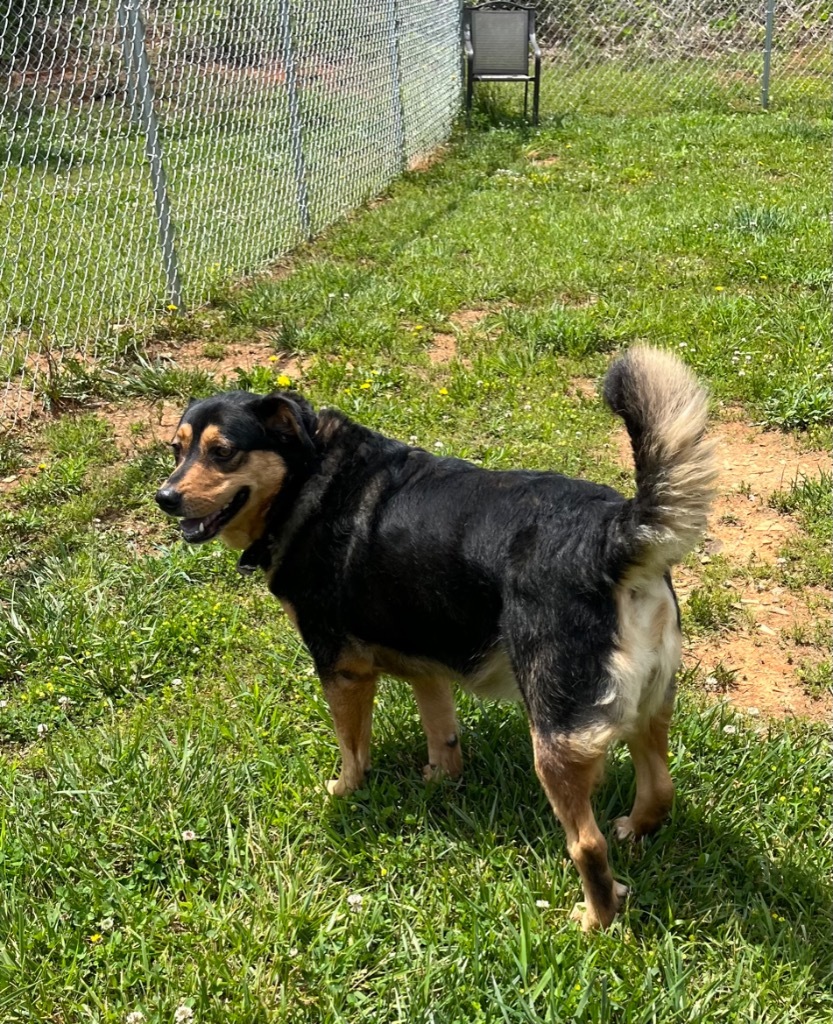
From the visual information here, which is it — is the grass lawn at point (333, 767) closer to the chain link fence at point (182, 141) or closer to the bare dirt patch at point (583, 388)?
the bare dirt patch at point (583, 388)

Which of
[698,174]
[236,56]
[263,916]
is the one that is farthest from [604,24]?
[263,916]

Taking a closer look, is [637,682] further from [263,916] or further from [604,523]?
[263,916]

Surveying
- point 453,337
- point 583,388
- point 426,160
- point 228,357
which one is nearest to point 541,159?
point 426,160

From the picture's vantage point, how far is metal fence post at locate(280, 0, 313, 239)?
7492mm

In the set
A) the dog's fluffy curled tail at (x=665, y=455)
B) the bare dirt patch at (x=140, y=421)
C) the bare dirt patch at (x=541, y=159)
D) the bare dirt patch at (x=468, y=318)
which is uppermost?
the dog's fluffy curled tail at (x=665, y=455)

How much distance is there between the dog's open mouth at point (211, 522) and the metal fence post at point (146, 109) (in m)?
3.98

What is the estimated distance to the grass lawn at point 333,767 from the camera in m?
2.28

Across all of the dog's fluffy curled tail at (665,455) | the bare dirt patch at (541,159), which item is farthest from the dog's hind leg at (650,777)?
the bare dirt patch at (541,159)

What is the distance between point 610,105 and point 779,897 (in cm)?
1385

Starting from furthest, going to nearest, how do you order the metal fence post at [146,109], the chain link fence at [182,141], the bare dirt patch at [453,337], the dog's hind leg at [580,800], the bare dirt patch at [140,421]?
the chain link fence at [182,141] → the bare dirt patch at [453,337] → the metal fence post at [146,109] → the bare dirt patch at [140,421] → the dog's hind leg at [580,800]

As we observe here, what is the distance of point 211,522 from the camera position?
9.40ft

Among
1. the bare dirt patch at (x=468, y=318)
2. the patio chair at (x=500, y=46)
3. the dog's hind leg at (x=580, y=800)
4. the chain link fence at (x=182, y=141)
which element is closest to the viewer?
the dog's hind leg at (x=580, y=800)

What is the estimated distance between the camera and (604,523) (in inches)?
87.8

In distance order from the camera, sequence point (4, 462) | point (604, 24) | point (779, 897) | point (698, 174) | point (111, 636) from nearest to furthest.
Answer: point (779, 897) → point (111, 636) → point (4, 462) → point (698, 174) → point (604, 24)
